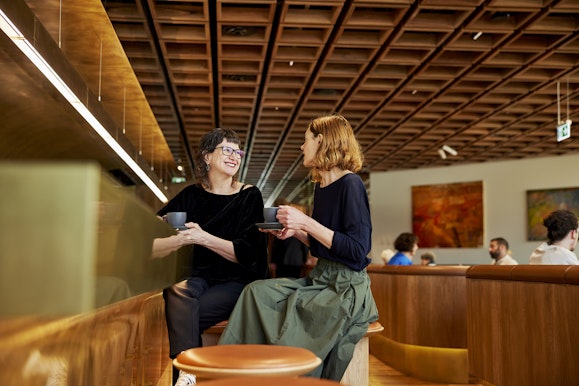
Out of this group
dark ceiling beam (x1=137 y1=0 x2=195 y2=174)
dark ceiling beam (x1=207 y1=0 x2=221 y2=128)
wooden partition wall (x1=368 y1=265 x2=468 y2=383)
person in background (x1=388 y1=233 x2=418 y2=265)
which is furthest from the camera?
person in background (x1=388 y1=233 x2=418 y2=265)

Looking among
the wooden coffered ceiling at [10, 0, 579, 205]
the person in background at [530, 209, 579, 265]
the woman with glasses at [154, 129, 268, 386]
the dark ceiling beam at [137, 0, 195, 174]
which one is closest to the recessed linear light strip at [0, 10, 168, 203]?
the wooden coffered ceiling at [10, 0, 579, 205]

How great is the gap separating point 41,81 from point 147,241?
11.3ft

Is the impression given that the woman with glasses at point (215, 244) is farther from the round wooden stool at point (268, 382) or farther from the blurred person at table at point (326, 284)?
the round wooden stool at point (268, 382)

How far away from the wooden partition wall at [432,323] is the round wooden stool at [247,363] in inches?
156

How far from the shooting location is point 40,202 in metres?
0.93

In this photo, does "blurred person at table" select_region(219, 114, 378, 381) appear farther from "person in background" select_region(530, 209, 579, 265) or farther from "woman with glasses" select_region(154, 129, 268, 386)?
"person in background" select_region(530, 209, 579, 265)

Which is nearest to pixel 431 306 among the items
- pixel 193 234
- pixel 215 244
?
pixel 215 244

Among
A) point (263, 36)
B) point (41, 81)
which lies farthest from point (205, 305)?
point (263, 36)

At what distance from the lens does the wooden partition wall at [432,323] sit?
5.34m

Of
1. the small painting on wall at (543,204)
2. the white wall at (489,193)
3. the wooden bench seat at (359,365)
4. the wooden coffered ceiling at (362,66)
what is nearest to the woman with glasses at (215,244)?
the wooden bench seat at (359,365)

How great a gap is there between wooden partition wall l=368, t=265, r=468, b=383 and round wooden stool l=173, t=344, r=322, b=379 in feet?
13.0

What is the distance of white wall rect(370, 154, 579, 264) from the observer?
49.8 ft

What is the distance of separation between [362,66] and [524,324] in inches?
215

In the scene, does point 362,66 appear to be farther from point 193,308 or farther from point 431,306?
point 193,308
